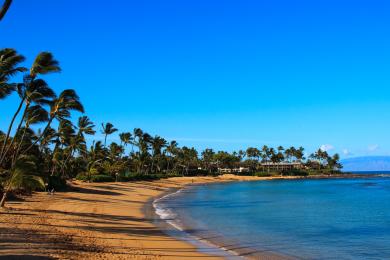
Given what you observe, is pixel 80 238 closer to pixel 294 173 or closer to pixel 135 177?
pixel 135 177

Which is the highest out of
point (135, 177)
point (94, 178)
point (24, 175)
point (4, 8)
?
point (4, 8)

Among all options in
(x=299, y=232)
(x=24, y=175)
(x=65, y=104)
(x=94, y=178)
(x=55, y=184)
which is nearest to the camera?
(x=24, y=175)

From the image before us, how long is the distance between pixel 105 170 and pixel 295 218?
159ft

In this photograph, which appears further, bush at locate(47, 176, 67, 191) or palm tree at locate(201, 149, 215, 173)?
palm tree at locate(201, 149, 215, 173)

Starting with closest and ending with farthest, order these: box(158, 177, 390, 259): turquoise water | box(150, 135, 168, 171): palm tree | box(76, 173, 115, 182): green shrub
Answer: box(158, 177, 390, 259): turquoise water < box(76, 173, 115, 182): green shrub < box(150, 135, 168, 171): palm tree

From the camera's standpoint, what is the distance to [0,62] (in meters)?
20.9

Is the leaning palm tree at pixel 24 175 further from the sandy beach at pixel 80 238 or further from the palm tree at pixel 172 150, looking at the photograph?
the palm tree at pixel 172 150

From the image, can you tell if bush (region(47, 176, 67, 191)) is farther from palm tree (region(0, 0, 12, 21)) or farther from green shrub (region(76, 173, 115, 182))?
palm tree (region(0, 0, 12, 21))

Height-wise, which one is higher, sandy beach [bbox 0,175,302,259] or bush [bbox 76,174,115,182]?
bush [bbox 76,174,115,182]

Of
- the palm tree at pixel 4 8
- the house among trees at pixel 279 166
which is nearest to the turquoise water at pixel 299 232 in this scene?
the palm tree at pixel 4 8

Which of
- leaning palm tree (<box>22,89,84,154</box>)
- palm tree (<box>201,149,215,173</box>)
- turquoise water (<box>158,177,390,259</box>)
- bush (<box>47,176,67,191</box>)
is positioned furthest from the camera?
palm tree (<box>201,149,215,173</box>)

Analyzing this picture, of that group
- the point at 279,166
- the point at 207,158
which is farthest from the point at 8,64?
the point at 279,166

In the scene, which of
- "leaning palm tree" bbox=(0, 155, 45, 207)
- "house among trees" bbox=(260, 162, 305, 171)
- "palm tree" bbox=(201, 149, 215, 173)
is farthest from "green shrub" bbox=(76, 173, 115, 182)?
"house among trees" bbox=(260, 162, 305, 171)

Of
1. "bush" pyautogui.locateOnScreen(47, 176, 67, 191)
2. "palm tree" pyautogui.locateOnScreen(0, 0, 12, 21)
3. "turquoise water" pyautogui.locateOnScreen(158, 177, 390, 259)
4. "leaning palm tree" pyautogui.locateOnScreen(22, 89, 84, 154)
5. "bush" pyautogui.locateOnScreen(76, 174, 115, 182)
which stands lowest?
"turquoise water" pyautogui.locateOnScreen(158, 177, 390, 259)
